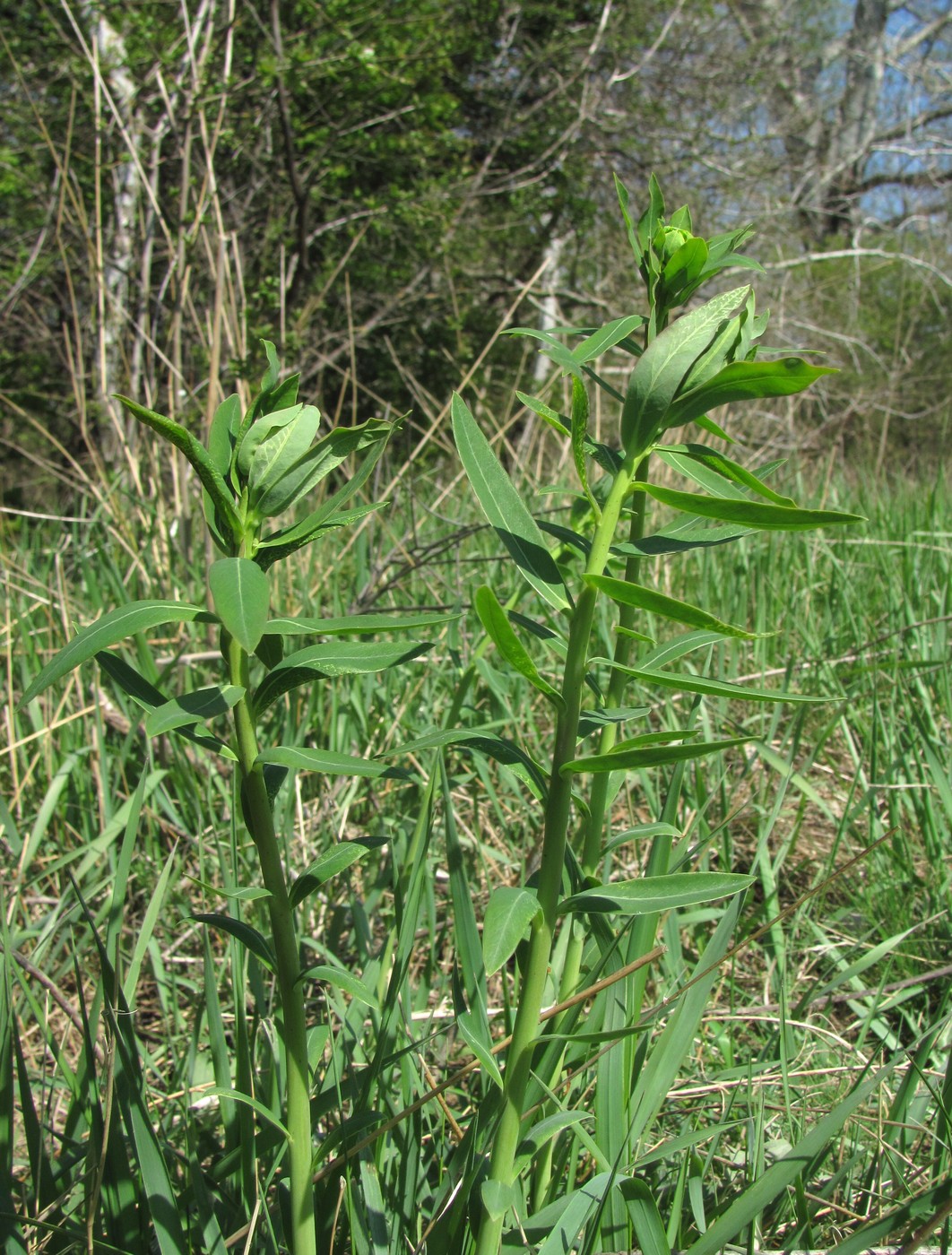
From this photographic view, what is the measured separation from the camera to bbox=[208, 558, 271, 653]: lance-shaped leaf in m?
0.50

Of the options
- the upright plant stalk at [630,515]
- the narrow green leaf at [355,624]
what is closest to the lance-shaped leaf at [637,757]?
the upright plant stalk at [630,515]

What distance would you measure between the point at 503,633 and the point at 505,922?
0.57 ft

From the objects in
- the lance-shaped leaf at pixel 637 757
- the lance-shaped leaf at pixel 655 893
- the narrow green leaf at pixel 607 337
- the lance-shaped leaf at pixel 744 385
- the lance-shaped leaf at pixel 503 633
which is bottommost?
the lance-shaped leaf at pixel 655 893

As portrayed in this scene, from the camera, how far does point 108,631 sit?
54 cm

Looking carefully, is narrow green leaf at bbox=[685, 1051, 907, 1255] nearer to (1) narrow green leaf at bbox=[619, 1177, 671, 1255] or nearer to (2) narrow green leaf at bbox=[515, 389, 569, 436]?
(1) narrow green leaf at bbox=[619, 1177, 671, 1255]

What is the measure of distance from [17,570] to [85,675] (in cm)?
46

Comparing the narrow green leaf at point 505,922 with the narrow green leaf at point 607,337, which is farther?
the narrow green leaf at point 607,337

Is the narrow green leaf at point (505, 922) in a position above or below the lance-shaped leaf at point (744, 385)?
below

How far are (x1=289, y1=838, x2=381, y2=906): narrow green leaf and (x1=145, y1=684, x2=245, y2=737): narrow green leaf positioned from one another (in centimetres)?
14

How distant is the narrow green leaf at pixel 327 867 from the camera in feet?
2.10

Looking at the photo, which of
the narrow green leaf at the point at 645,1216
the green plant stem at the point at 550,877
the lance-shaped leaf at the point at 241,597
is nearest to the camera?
the lance-shaped leaf at the point at 241,597

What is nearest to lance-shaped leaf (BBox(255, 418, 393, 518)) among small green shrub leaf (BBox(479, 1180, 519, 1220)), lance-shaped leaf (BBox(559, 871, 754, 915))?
lance-shaped leaf (BBox(559, 871, 754, 915))

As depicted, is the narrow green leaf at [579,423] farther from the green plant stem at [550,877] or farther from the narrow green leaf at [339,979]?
the narrow green leaf at [339,979]

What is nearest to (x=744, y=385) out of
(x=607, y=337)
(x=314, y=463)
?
(x=607, y=337)
